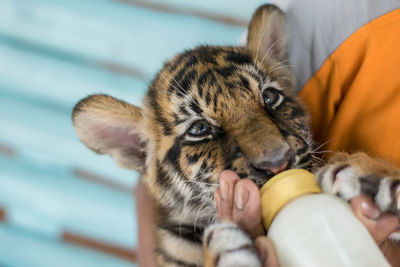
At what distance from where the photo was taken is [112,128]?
4.07 ft

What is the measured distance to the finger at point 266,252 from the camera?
71 centimetres

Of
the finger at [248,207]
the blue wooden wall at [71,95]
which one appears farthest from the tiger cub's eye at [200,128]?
the blue wooden wall at [71,95]

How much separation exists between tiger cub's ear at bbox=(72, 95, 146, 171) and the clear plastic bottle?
2.05 ft

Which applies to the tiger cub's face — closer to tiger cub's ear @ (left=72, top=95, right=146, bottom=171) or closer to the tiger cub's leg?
tiger cub's ear @ (left=72, top=95, right=146, bottom=171)

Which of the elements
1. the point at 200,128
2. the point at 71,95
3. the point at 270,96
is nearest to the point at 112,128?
the point at 200,128

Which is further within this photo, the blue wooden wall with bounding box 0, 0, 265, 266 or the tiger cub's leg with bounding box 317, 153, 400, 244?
the blue wooden wall with bounding box 0, 0, 265, 266

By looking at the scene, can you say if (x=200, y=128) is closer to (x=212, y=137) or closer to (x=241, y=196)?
(x=212, y=137)

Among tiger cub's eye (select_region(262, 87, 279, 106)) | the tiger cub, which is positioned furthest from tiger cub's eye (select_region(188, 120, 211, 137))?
tiger cub's eye (select_region(262, 87, 279, 106))

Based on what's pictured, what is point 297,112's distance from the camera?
1154 millimetres

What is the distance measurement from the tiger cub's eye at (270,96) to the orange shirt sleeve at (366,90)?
0.21m

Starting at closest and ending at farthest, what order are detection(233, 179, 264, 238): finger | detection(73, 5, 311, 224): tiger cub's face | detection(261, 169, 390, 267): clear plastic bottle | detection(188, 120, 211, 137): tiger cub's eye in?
detection(261, 169, 390, 267): clear plastic bottle → detection(233, 179, 264, 238): finger → detection(73, 5, 311, 224): tiger cub's face → detection(188, 120, 211, 137): tiger cub's eye

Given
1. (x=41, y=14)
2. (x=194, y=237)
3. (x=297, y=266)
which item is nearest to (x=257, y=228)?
(x=297, y=266)

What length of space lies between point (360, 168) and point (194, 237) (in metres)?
0.60

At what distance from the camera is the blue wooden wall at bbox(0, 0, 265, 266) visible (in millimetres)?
1955
